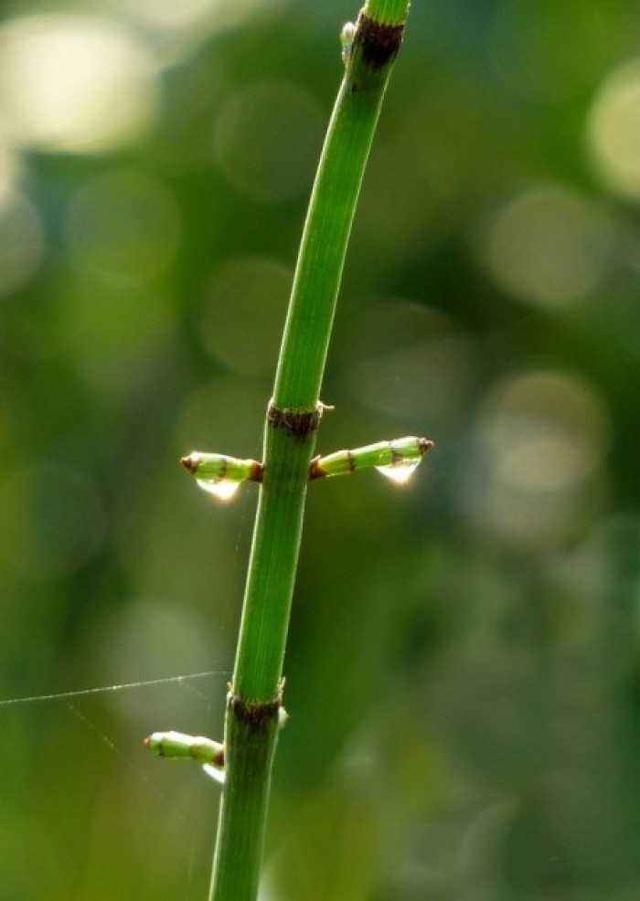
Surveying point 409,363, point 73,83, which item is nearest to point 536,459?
point 409,363

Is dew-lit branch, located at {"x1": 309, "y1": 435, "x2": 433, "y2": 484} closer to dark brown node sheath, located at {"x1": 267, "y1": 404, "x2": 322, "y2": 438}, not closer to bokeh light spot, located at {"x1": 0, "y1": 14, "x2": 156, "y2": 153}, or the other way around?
dark brown node sheath, located at {"x1": 267, "y1": 404, "x2": 322, "y2": 438}

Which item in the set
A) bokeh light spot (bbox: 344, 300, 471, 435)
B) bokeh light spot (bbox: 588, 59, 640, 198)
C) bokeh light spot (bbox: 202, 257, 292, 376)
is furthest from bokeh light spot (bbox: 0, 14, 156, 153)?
bokeh light spot (bbox: 588, 59, 640, 198)

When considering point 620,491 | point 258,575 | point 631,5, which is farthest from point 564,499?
point 258,575

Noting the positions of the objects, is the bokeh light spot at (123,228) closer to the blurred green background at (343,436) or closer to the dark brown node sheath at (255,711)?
the blurred green background at (343,436)

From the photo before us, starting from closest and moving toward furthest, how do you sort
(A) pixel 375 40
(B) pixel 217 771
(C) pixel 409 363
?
(A) pixel 375 40
(B) pixel 217 771
(C) pixel 409 363

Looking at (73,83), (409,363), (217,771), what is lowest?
(217,771)

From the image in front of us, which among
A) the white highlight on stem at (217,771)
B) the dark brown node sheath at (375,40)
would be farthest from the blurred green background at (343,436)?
the dark brown node sheath at (375,40)

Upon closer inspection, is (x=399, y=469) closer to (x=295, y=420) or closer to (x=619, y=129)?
(x=295, y=420)

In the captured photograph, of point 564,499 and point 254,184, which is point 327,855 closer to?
point 564,499
